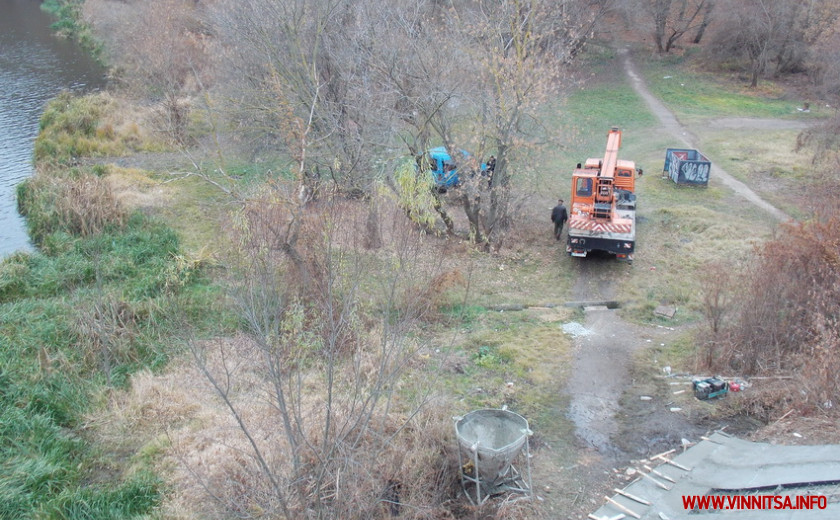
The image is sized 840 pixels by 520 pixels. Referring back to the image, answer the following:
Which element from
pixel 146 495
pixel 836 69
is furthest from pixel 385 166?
pixel 836 69

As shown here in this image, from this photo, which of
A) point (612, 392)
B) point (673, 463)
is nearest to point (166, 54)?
point (612, 392)

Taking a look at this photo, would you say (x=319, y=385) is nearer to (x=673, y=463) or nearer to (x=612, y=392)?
(x=612, y=392)

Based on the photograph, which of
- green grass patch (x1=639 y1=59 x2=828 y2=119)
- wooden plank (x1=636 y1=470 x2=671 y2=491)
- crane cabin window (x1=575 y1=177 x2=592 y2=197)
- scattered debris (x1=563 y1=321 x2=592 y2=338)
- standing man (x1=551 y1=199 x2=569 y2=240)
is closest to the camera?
wooden plank (x1=636 y1=470 x2=671 y2=491)

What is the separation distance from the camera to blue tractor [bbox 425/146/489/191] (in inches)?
703

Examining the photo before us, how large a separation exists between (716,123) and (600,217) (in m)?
17.1

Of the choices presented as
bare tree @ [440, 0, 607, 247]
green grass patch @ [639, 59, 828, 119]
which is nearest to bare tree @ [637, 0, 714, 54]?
green grass patch @ [639, 59, 828, 119]

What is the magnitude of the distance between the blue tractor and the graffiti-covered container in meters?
8.00

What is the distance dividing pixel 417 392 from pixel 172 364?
5.16m

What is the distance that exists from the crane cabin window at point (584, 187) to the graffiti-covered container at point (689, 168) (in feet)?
23.4

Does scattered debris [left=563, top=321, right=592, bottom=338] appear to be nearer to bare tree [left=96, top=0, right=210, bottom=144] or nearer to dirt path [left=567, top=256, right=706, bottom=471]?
dirt path [left=567, top=256, right=706, bottom=471]

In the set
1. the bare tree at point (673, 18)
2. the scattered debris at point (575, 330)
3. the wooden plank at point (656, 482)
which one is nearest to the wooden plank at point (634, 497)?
the wooden plank at point (656, 482)

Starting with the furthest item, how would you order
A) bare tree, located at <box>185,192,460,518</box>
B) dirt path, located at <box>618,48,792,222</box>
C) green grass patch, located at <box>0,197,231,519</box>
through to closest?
dirt path, located at <box>618,48,792,222</box>, green grass patch, located at <box>0,197,231,519</box>, bare tree, located at <box>185,192,460,518</box>

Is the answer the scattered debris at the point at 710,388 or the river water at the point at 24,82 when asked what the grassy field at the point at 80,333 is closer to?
the river water at the point at 24,82

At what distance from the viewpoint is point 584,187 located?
1764 cm
